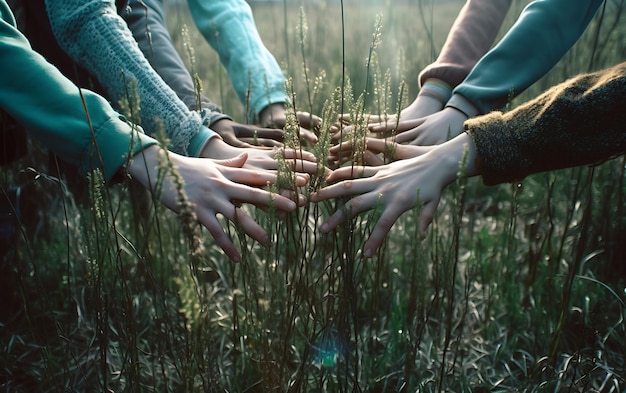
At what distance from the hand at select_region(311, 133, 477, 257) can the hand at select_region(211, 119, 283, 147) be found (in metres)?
0.26

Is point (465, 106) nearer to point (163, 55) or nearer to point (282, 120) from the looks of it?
point (282, 120)

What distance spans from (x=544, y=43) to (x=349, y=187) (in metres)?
0.68

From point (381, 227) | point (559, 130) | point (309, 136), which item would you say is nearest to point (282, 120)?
point (309, 136)

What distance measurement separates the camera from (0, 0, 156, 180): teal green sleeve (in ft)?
3.07

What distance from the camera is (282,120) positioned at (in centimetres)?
143

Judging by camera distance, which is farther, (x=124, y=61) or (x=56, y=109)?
(x=124, y=61)

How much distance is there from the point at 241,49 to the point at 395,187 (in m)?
0.89

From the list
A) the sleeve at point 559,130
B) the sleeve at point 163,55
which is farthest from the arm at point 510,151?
the sleeve at point 163,55

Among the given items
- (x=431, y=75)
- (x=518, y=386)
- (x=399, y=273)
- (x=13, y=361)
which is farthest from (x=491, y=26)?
(x=13, y=361)

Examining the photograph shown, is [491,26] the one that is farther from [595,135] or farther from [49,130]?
[49,130]

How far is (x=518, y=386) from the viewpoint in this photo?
1.23m

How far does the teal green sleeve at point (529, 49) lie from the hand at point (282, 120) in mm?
390

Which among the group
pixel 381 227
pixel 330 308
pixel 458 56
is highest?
pixel 458 56

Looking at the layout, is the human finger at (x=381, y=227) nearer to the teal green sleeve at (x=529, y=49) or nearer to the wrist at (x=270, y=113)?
the teal green sleeve at (x=529, y=49)
